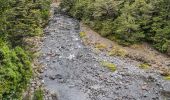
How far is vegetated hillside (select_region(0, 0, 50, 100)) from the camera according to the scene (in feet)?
104

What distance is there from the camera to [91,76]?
48438 millimetres

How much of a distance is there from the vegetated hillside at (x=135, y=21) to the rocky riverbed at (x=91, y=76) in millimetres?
5564

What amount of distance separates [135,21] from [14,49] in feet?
95.2

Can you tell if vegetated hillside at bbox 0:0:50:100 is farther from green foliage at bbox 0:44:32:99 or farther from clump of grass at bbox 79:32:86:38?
clump of grass at bbox 79:32:86:38

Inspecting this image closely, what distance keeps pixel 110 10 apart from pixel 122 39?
→ 7.84 metres

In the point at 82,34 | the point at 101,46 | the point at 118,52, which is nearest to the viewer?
the point at 118,52

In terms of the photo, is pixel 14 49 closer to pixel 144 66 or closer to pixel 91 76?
pixel 91 76

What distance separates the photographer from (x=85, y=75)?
4862cm

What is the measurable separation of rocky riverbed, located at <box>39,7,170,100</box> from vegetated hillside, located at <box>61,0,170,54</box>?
5.56 metres

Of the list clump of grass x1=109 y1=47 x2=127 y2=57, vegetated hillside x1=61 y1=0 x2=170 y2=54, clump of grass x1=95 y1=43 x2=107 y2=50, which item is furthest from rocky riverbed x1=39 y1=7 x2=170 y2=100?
vegetated hillside x1=61 y1=0 x2=170 y2=54

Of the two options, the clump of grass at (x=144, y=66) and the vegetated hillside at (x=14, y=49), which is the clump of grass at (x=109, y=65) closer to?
the clump of grass at (x=144, y=66)

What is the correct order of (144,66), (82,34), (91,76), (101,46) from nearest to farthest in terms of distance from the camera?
(91,76) < (144,66) < (101,46) < (82,34)

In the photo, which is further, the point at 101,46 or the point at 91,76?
the point at 101,46

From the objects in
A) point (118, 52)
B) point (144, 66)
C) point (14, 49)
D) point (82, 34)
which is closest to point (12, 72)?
point (14, 49)
